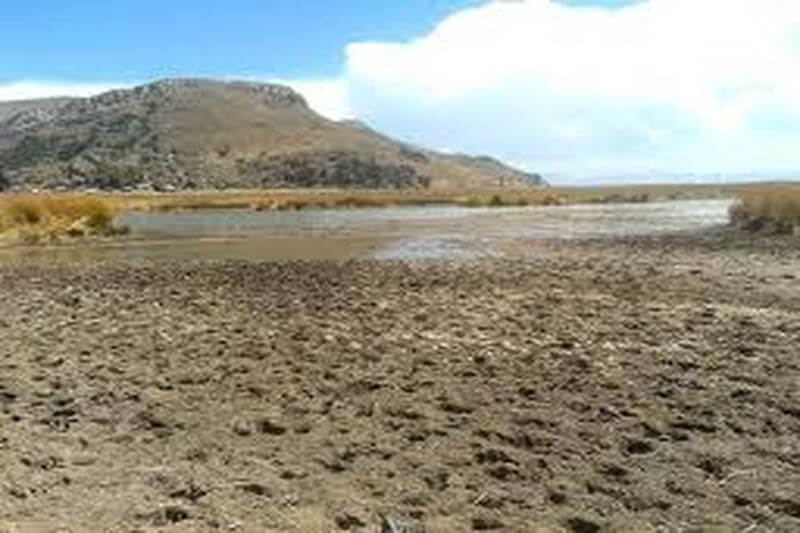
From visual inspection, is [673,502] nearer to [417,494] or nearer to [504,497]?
[504,497]

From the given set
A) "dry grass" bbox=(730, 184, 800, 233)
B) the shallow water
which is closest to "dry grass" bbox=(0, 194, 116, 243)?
the shallow water

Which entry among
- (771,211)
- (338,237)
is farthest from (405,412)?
(338,237)

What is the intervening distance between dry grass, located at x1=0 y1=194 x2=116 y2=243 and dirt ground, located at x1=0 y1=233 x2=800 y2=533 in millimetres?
34404

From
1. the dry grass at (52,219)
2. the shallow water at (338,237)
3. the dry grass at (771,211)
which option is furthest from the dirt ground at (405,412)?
the dry grass at (52,219)

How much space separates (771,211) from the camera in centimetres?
5169

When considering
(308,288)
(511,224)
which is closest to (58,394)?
(308,288)

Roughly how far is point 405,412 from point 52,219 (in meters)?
53.1

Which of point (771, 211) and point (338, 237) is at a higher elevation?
point (771, 211)

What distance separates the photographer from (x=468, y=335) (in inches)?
757

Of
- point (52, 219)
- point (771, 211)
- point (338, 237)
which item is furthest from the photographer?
point (52, 219)

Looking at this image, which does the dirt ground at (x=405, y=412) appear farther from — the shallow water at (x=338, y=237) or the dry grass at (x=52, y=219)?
the dry grass at (x=52, y=219)

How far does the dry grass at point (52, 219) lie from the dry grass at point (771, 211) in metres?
30.0

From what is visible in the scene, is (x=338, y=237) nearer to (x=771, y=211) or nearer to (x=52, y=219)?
(x=52, y=219)

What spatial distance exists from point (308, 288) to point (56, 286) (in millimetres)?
6724
